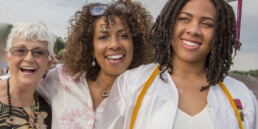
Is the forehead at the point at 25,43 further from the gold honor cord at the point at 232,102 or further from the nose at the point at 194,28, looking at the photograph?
the gold honor cord at the point at 232,102

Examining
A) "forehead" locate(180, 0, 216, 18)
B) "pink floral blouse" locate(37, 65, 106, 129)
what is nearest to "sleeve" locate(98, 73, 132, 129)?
"pink floral blouse" locate(37, 65, 106, 129)

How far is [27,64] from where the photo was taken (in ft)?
7.57

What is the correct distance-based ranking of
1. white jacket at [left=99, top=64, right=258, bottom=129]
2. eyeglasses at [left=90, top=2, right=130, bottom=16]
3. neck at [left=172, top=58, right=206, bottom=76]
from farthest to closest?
eyeglasses at [left=90, top=2, right=130, bottom=16], neck at [left=172, top=58, right=206, bottom=76], white jacket at [left=99, top=64, right=258, bottom=129]

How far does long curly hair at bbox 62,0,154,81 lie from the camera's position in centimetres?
268

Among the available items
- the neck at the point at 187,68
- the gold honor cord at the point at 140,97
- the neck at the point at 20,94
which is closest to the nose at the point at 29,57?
the neck at the point at 20,94

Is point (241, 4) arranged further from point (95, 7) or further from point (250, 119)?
point (250, 119)

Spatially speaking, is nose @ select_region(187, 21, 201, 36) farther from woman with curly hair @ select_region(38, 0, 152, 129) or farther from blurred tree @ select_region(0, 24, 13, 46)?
blurred tree @ select_region(0, 24, 13, 46)

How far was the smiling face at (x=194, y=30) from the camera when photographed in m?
1.85

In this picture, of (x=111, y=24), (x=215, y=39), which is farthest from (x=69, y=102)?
(x=215, y=39)

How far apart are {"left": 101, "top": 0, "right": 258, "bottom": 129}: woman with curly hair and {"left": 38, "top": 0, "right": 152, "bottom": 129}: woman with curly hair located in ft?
1.69

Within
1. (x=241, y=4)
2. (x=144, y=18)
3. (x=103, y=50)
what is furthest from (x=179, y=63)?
(x=241, y=4)

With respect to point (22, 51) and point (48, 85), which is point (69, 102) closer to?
point (48, 85)

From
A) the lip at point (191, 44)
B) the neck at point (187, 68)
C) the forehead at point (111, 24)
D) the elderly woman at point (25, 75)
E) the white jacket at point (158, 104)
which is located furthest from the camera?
the forehead at point (111, 24)

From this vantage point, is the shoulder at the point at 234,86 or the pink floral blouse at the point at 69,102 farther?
the pink floral blouse at the point at 69,102
